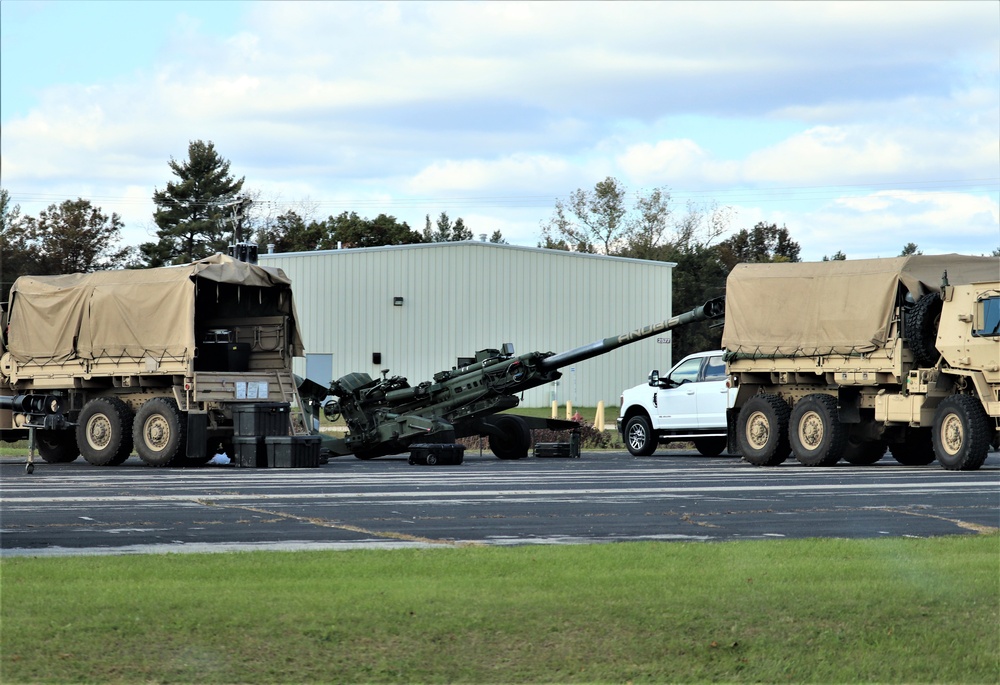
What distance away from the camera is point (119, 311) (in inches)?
1056

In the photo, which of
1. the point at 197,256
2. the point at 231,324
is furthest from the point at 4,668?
the point at 197,256

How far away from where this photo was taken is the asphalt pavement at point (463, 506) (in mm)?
12594

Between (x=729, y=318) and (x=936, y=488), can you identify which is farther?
(x=729, y=318)

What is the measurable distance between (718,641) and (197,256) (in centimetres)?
9012

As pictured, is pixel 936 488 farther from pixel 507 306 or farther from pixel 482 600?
pixel 507 306

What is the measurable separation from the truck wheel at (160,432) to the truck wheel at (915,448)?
39.0 ft

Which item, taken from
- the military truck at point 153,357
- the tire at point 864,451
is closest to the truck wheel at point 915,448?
the tire at point 864,451

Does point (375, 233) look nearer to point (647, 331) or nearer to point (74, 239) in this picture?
point (74, 239)

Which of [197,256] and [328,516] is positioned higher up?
[197,256]

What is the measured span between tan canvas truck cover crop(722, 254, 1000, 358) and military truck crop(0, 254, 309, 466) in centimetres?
790

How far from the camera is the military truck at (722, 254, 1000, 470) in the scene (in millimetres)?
23641

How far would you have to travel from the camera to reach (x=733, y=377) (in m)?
27.5

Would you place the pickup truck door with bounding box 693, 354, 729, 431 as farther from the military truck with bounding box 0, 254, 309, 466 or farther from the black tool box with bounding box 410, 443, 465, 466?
the military truck with bounding box 0, 254, 309, 466

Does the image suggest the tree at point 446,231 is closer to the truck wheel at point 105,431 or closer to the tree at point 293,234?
the tree at point 293,234
